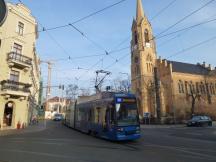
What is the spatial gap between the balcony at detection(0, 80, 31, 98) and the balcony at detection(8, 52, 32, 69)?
7.57ft

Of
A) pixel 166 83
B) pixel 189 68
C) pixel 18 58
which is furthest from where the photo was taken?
pixel 189 68

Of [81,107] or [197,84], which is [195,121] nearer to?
[81,107]

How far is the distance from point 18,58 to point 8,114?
679 cm

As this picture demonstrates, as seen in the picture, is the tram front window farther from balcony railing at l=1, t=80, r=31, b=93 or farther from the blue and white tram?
balcony railing at l=1, t=80, r=31, b=93

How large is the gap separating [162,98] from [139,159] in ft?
177

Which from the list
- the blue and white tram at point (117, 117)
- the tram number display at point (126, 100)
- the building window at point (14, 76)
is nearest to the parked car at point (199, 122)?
the blue and white tram at point (117, 117)

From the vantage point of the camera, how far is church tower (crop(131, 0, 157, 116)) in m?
61.9

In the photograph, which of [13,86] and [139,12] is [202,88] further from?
[13,86]

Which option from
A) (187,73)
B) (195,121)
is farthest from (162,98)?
(195,121)

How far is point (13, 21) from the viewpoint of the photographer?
2791 centimetres

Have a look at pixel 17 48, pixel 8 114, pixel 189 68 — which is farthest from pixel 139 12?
pixel 8 114

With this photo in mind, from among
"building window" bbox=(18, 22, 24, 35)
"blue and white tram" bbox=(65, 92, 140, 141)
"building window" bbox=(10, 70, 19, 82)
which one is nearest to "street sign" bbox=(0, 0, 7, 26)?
"blue and white tram" bbox=(65, 92, 140, 141)

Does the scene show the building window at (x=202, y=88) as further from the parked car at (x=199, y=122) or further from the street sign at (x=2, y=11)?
the street sign at (x=2, y=11)

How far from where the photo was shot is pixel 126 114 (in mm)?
14930
